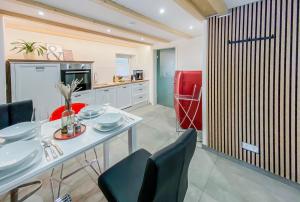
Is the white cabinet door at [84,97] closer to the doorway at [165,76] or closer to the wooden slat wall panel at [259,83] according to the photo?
the doorway at [165,76]

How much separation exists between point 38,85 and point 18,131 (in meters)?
2.06

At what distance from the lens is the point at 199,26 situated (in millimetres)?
3295

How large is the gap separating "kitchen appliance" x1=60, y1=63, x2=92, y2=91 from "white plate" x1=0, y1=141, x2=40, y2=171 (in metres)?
2.51

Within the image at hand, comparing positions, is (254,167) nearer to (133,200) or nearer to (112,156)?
(133,200)

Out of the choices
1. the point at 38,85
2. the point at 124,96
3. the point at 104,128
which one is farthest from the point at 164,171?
the point at 124,96

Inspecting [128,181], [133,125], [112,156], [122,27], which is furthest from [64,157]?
[122,27]

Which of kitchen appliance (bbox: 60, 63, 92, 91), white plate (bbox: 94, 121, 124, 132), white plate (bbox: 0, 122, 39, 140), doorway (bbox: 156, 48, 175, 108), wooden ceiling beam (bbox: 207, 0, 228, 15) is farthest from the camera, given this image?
doorway (bbox: 156, 48, 175, 108)

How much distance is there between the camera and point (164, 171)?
0.75 m

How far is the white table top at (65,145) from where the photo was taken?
0.77 meters

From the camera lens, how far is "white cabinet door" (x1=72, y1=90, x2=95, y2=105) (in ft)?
11.2

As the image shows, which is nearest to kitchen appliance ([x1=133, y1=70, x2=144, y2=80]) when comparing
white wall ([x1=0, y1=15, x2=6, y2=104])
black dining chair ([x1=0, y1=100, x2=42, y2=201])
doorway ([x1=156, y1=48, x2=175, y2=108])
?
doorway ([x1=156, y1=48, x2=175, y2=108])

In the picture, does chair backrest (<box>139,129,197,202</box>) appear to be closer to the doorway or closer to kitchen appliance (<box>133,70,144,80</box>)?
the doorway

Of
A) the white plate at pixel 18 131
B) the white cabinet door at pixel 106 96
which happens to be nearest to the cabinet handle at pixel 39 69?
the white cabinet door at pixel 106 96

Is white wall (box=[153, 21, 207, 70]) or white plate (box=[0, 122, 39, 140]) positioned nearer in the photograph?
white plate (box=[0, 122, 39, 140])
